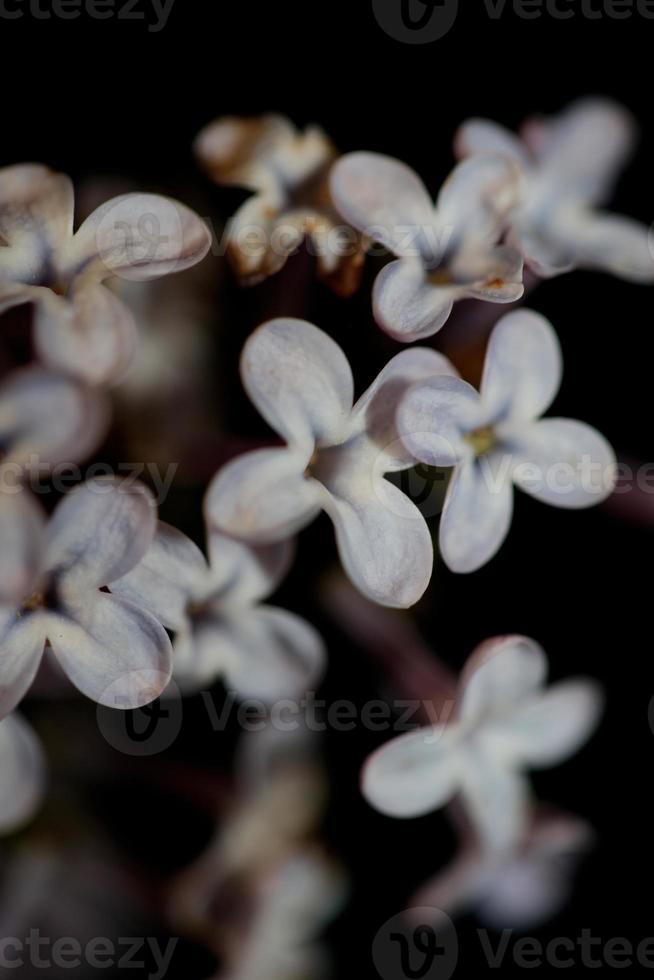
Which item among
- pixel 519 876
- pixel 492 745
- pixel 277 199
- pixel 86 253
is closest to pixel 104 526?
pixel 86 253

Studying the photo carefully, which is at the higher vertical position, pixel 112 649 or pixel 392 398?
pixel 392 398

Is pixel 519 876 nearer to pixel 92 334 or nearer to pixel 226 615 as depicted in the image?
pixel 226 615

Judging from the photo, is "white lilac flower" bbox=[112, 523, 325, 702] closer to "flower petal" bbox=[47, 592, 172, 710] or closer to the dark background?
"flower petal" bbox=[47, 592, 172, 710]

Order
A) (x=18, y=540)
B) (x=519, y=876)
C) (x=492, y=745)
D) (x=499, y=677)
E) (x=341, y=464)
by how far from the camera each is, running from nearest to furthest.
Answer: (x=18, y=540), (x=341, y=464), (x=499, y=677), (x=492, y=745), (x=519, y=876)

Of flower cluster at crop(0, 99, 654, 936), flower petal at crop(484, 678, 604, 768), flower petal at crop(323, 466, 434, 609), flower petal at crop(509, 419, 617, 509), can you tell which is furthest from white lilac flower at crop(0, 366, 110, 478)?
flower petal at crop(484, 678, 604, 768)

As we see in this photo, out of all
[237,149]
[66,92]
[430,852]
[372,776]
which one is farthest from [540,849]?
[66,92]

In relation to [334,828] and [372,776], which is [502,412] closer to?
[372,776]
